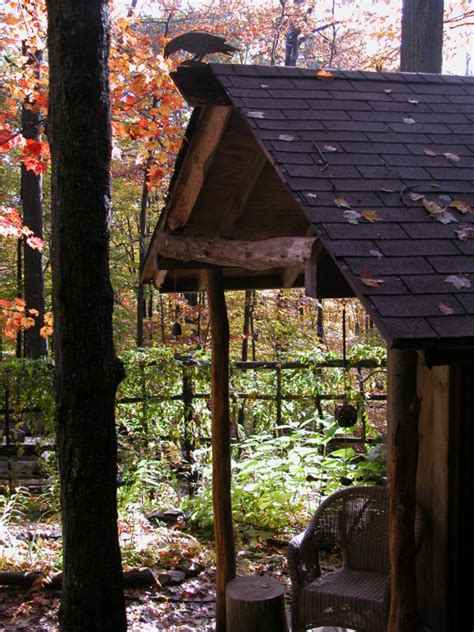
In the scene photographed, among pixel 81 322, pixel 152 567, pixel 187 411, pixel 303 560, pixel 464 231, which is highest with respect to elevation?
pixel 464 231

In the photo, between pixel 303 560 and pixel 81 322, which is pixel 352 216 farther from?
pixel 303 560

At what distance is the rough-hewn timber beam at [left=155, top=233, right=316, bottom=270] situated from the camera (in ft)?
12.9

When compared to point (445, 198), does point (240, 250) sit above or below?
below

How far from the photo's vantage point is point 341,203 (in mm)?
3295

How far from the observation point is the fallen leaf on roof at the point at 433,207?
3.34 meters

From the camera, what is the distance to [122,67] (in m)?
8.01

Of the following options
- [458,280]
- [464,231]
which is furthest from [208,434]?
[458,280]

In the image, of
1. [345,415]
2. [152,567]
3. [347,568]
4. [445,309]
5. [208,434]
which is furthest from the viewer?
[208,434]

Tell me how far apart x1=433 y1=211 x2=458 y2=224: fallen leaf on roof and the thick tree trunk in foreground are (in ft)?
6.50

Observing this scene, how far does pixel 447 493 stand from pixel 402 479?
1263mm

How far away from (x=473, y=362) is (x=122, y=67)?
6.32 m

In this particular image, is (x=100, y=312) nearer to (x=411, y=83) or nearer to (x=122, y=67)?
(x=411, y=83)

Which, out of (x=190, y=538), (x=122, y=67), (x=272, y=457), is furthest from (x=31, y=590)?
(x=122, y=67)

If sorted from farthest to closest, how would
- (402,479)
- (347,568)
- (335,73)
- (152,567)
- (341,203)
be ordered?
(152,567) → (347,568) → (335,73) → (341,203) → (402,479)
